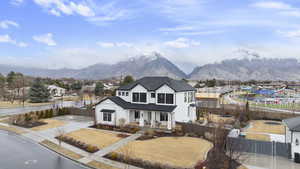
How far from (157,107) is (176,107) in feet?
8.97

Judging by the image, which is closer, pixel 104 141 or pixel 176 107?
pixel 104 141

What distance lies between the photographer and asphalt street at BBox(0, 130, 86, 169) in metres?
16.1

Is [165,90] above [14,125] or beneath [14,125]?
above

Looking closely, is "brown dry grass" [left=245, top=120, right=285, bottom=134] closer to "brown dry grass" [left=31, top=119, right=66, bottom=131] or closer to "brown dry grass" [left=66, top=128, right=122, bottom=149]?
"brown dry grass" [left=66, top=128, right=122, bottom=149]

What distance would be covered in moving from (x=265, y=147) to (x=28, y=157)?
22.1 m

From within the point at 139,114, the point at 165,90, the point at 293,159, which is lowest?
the point at 293,159

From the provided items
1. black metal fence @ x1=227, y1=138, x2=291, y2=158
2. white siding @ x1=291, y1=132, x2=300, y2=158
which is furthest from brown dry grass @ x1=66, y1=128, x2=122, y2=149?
white siding @ x1=291, y1=132, x2=300, y2=158

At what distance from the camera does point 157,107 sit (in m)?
28.8

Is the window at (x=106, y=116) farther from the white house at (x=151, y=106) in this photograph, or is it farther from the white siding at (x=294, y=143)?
the white siding at (x=294, y=143)

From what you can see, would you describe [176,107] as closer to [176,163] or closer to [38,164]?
[176,163]

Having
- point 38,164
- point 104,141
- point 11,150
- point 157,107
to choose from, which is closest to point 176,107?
point 157,107

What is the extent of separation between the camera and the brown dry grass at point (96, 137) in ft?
72.2

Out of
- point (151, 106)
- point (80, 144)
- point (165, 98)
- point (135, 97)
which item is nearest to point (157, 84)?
point (165, 98)

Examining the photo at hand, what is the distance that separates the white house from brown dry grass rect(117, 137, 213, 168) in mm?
4798
